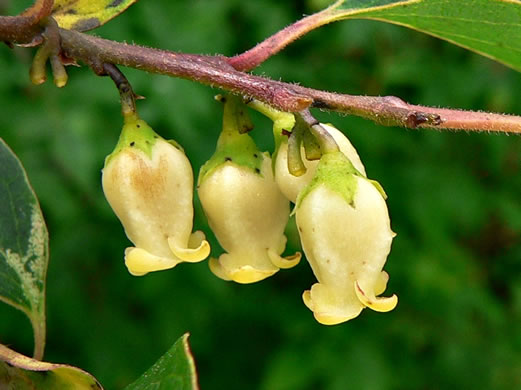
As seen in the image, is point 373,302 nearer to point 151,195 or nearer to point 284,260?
point 284,260

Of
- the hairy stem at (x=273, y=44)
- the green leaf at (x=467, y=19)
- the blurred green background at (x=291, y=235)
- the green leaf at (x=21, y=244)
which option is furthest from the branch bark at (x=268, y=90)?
the blurred green background at (x=291, y=235)

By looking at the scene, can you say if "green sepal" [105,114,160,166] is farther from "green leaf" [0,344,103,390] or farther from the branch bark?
"green leaf" [0,344,103,390]

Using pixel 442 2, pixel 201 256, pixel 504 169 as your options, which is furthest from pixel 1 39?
pixel 504 169

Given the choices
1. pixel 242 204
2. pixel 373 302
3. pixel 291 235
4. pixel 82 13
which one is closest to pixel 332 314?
pixel 373 302

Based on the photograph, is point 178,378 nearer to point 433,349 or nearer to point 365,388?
point 365,388

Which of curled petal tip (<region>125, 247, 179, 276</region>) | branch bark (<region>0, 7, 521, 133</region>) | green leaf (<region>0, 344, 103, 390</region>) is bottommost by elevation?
green leaf (<region>0, 344, 103, 390</region>)

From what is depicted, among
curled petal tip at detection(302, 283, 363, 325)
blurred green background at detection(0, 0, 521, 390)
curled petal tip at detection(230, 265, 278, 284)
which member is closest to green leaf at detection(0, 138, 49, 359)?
curled petal tip at detection(230, 265, 278, 284)

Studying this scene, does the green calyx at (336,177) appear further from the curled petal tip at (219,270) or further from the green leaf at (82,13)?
the green leaf at (82,13)
